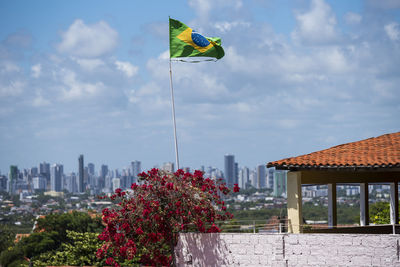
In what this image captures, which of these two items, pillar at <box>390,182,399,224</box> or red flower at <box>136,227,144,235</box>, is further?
pillar at <box>390,182,399,224</box>

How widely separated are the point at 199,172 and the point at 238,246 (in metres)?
2.87

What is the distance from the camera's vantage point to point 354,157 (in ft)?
63.1

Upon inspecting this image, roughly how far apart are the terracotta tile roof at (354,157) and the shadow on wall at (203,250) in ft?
9.72

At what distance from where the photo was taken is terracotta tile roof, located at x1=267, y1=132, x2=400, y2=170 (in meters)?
18.2

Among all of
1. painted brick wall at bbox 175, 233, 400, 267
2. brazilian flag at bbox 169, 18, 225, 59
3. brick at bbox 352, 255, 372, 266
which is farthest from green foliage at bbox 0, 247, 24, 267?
brick at bbox 352, 255, 372, 266

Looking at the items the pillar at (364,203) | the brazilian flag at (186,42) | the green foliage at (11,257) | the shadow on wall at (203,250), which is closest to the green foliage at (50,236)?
the green foliage at (11,257)

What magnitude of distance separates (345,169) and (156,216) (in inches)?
230

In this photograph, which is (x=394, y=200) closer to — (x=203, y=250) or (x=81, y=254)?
(x=203, y=250)

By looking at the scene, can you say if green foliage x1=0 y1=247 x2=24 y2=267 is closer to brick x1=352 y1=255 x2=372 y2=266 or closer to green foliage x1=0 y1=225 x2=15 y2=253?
green foliage x1=0 y1=225 x2=15 y2=253

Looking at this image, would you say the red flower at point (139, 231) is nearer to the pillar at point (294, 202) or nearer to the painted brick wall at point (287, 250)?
the painted brick wall at point (287, 250)

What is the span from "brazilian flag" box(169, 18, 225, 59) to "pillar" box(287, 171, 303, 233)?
5.40 m

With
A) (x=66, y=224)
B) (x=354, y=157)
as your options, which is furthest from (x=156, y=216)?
(x=66, y=224)

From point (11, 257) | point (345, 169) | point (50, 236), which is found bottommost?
point (11, 257)

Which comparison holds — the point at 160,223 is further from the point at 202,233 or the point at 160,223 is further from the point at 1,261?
the point at 1,261
